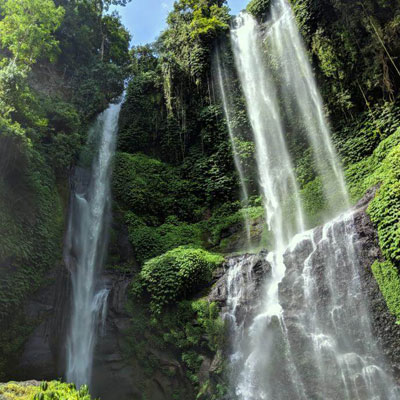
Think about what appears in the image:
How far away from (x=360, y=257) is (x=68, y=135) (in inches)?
491

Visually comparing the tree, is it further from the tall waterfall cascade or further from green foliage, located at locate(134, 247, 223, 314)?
the tall waterfall cascade

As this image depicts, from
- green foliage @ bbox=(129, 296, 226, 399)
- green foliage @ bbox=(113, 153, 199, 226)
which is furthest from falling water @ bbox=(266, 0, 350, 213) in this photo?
green foliage @ bbox=(113, 153, 199, 226)

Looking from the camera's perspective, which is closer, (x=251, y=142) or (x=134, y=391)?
(x=134, y=391)

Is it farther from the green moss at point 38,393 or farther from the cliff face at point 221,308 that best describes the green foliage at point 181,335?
the green moss at point 38,393

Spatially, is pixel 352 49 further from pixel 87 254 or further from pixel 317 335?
pixel 87 254

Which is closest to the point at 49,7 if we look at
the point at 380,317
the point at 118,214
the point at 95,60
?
the point at 95,60

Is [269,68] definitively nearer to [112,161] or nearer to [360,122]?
[360,122]

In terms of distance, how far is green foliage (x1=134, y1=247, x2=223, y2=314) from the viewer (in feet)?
36.4

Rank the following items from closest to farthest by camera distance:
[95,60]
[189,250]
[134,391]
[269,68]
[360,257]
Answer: [360,257] → [134,391] → [189,250] → [269,68] → [95,60]

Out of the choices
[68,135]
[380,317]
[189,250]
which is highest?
[68,135]

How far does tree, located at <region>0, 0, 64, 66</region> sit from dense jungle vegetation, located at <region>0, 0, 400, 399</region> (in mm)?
64

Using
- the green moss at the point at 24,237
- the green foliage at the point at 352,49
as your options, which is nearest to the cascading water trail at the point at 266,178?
the green foliage at the point at 352,49

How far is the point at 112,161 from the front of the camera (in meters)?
17.1

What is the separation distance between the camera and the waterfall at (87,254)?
10656 millimetres
